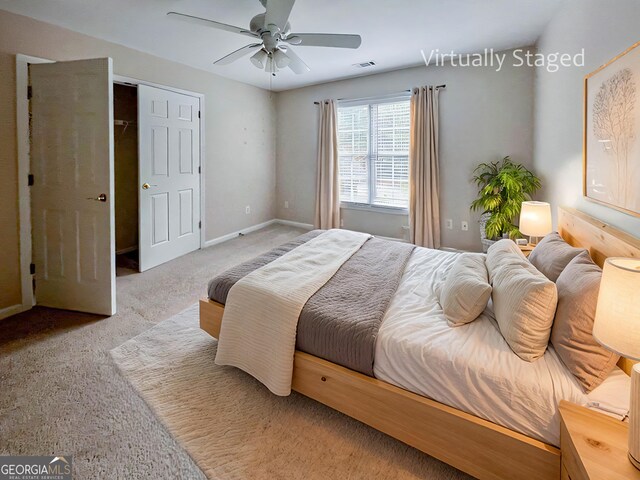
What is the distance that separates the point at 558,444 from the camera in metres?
1.21

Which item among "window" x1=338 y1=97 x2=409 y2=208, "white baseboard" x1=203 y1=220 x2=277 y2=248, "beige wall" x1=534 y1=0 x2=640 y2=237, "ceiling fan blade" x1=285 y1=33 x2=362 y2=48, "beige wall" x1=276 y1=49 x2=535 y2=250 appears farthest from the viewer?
"white baseboard" x1=203 y1=220 x2=277 y2=248

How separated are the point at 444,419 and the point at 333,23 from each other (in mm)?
3253

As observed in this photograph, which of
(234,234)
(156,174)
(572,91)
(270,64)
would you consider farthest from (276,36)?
(234,234)

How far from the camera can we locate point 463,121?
4273mm

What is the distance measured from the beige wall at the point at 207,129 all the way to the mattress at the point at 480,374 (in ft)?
10.6

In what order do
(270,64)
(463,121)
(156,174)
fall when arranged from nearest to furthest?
(270,64) → (156,174) → (463,121)

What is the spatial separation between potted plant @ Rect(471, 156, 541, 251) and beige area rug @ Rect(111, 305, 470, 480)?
9.35ft

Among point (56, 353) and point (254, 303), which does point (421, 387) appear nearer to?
point (254, 303)

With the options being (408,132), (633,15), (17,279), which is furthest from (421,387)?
(408,132)

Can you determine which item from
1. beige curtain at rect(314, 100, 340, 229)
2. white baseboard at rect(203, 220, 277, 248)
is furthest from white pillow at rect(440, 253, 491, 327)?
white baseboard at rect(203, 220, 277, 248)

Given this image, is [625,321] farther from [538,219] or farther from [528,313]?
[538,219]

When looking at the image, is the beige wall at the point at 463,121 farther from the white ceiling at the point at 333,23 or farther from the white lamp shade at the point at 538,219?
the white lamp shade at the point at 538,219

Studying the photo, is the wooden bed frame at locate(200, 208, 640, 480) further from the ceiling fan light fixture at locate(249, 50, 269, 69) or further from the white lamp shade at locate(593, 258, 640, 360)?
the ceiling fan light fixture at locate(249, 50, 269, 69)

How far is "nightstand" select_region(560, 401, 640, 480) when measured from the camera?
94 centimetres
